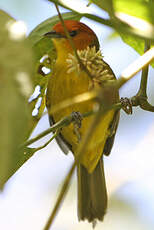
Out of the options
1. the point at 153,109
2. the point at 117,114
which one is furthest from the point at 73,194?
the point at 153,109

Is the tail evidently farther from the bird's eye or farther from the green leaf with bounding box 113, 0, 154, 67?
the green leaf with bounding box 113, 0, 154, 67

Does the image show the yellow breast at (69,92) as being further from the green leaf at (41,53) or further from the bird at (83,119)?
the green leaf at (41,53)

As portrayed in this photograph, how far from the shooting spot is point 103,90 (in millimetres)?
771

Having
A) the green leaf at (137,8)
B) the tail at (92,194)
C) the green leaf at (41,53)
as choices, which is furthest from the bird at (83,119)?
the green leaf at (137,8)

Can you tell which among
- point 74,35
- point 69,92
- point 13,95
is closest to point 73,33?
point 74,35

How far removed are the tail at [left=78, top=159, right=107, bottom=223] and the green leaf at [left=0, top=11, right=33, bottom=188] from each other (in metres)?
2.68

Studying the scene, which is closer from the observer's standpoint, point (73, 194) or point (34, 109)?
point (34, 109)

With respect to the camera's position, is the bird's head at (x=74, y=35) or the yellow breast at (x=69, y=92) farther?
the bird's head at (x=74, y=35)

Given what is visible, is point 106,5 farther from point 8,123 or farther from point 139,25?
point 8,123

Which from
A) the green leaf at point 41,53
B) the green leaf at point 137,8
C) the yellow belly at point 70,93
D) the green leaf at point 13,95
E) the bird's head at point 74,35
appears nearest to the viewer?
the green leaf at point 13,95

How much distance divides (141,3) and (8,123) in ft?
2.02

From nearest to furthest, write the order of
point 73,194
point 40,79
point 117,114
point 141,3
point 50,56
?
1. point 141,3
2. point 40,79
3. point 50,56
4. point 117,114
5. point 73,194

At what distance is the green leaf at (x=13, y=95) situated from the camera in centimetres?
73

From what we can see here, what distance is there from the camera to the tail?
3.38m
